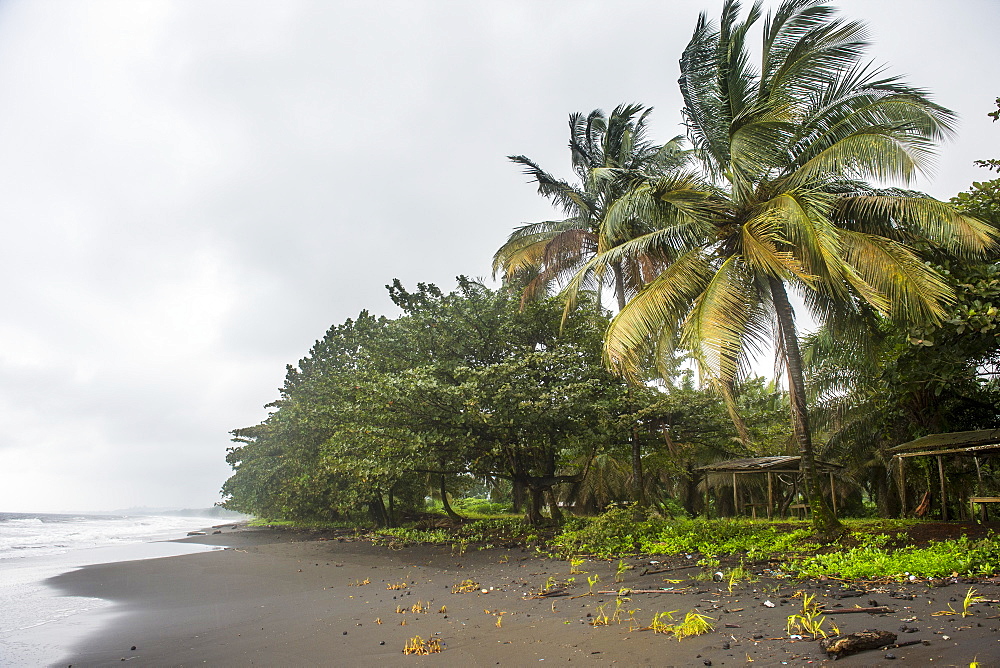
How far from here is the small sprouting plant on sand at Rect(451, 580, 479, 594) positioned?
854 cm

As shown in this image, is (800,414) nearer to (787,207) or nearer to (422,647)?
(787,207)

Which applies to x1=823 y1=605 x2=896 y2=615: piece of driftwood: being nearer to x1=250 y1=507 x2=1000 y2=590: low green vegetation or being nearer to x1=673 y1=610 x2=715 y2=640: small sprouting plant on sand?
x1=673 y1=610 x2=715 y2=640: small sprouting plant on sand

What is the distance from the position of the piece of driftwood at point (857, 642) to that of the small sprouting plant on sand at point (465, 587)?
5.30 metres

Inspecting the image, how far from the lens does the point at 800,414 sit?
9.77 m

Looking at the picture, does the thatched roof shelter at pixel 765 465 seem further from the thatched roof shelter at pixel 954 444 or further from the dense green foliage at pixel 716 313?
the thatched roof shelter at pixel 954 444

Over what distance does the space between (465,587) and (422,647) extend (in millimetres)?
3397

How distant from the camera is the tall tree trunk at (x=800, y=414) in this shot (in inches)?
372

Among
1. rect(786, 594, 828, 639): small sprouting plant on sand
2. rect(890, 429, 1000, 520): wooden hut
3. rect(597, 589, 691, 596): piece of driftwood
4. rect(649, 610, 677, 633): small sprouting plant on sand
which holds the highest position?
rect(890, 429, 1000, 520): wooden hut

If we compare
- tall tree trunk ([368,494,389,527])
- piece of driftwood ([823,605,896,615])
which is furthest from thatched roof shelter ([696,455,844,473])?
tall tree trunk ([368,494,389,527])

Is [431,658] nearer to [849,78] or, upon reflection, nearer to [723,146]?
[723,146]

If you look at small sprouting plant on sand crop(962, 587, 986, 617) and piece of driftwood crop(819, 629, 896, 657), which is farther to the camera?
small sprouting plant on sand crop(962, 587, 986, 617)

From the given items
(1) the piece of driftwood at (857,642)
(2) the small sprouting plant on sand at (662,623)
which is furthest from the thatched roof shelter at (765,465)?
(1) the piece of driftwood at (857,642)

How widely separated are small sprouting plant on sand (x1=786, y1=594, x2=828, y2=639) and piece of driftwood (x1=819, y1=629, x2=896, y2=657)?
1.01ft

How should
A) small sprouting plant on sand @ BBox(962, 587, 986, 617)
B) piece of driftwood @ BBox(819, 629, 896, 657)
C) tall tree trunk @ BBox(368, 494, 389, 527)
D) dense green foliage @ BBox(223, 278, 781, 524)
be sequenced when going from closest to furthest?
1. piece of driftwood @ BBox(819, 629, 896, 657)
2. small sprouting plant on sand @ BBox(962, 587, 986, 617)
3. dense green foliage @ BBox(223, 278, 781, 524)
4. tall tree trunk @ BBox(368, 494, 389, 527)
